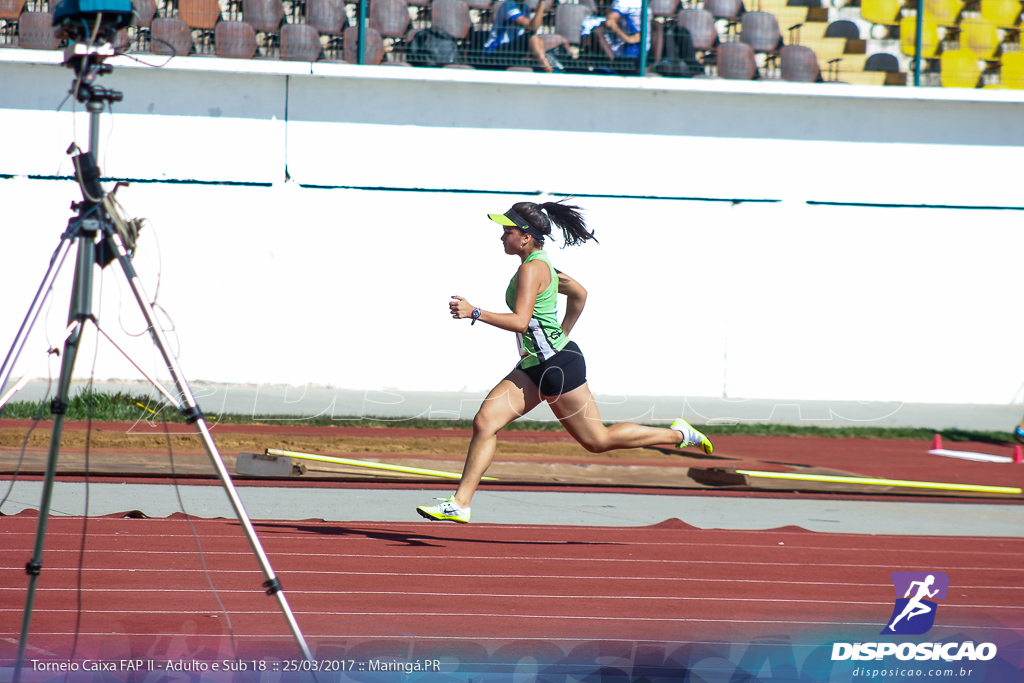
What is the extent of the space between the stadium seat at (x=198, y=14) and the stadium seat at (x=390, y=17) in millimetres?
2551

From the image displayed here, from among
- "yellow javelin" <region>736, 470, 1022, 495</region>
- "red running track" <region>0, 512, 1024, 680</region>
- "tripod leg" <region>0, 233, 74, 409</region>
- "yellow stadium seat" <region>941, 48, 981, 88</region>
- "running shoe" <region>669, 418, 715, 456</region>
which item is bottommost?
"yellow javelin" <region>736, 470, 1022, 495</region>

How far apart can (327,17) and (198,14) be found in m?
2.05

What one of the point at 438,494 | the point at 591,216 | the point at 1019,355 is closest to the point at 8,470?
the point at 438,494

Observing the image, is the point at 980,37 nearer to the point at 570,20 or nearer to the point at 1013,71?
the point at 1013,71

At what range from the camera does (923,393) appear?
1662cm

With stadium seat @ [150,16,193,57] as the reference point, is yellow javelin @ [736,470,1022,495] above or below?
below

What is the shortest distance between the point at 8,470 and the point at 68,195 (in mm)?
8540

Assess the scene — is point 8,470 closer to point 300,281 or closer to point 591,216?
point 300,281

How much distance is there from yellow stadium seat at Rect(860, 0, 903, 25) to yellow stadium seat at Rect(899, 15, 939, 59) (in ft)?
1.09

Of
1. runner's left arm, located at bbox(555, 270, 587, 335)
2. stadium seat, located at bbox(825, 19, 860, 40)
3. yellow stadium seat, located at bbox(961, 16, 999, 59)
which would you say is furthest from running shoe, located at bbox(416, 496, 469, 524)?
yellow stadium seat, located at bbox(961, 16, 999, 59)

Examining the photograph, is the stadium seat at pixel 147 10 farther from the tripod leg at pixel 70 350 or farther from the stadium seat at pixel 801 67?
the tripod leg at pixel 70 350

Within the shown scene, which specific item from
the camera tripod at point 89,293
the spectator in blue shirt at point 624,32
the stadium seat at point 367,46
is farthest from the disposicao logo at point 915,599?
the stadium seat at point 367,46

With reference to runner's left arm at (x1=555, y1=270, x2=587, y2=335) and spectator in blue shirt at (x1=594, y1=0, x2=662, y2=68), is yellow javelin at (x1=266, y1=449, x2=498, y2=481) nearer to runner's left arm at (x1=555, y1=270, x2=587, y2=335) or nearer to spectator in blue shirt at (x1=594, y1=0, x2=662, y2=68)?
runner's left arm at (x1=555, y1=270, x2=587, y2=335)

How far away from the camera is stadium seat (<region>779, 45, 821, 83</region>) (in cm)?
1670
